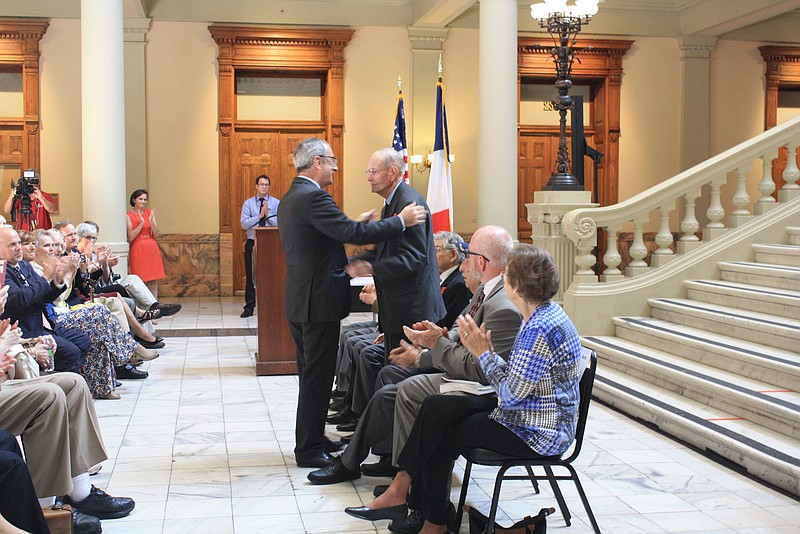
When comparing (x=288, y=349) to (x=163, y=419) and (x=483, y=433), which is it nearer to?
(x=163, y=419)

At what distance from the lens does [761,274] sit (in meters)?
7.09

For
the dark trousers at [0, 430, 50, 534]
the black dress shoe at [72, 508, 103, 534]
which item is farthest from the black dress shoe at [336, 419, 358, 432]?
the dark trousers at [0, 430, 50, 534]

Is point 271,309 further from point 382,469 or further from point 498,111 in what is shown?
point 498,111

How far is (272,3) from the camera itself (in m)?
12.9

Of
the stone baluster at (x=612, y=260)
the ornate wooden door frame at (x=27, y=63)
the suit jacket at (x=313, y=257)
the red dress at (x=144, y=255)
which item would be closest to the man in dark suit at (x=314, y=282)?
the suit jacket at (x=313, y=257)

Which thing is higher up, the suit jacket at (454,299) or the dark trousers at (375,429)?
the suit jacket at (454,299)

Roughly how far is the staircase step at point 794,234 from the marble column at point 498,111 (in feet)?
9.85

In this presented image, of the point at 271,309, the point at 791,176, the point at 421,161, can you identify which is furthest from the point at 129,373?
the point at 421,161

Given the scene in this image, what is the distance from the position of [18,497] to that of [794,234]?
6535 mm

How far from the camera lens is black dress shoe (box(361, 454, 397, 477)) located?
4.53m

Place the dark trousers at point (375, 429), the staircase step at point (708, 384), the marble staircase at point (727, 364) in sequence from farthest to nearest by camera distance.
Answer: the staircase step at point (708, 384)
the marble staircase at point (727, 364)
the dark trousers at point (375, 429)

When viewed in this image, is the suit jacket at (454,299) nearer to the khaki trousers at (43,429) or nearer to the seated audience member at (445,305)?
the seated audience member at (445,305)

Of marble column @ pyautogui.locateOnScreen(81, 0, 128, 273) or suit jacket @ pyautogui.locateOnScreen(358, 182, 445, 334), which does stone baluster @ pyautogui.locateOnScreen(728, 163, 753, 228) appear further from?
marble column @ pyautogui.locateOnScreen(81, 0, 128, 273)

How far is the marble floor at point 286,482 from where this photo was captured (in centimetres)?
389
